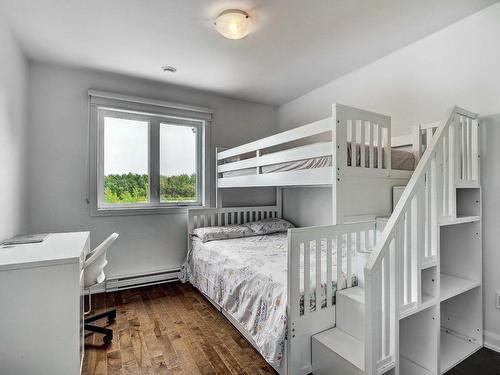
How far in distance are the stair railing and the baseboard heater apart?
2610 millimetres

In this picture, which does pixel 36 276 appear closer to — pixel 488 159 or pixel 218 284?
pixel 218 284

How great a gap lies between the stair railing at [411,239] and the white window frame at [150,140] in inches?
102

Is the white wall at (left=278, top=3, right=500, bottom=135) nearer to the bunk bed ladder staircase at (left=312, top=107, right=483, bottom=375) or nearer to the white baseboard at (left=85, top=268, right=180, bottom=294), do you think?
the bunk bed ladder staircase at (left=312, top=107, right=483, bottom=375)

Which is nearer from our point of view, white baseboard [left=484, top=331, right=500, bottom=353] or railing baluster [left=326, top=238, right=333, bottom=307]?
railing baluster [left=326, top=238, right=333, bottom=307]

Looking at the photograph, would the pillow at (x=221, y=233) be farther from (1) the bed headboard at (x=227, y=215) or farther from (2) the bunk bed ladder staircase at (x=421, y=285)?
(2) the bunk bed ladder staircase at (x=421, y=285)

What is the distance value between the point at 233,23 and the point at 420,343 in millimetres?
2519

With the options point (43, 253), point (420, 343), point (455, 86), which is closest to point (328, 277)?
point (420, 343)

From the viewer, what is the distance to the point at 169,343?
204 cm

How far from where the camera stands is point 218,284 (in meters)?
2.48

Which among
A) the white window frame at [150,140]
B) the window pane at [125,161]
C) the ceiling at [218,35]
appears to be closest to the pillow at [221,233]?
the white window frame at [150,140]

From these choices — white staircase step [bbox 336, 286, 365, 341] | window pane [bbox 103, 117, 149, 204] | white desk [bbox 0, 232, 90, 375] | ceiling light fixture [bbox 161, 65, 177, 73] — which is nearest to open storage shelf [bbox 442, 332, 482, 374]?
white staircase step [bbox 336, 286, 365, 341]

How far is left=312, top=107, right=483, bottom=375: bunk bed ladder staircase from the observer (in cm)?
141

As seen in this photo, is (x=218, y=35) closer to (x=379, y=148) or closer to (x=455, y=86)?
(x=379, y=148)

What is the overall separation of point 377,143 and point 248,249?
4.95ft
